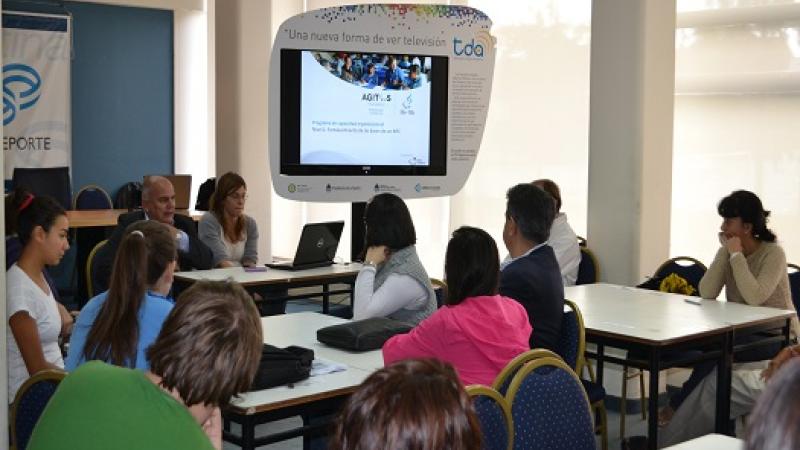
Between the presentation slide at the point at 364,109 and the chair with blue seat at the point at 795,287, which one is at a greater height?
the presentation slide at the point at 364,109

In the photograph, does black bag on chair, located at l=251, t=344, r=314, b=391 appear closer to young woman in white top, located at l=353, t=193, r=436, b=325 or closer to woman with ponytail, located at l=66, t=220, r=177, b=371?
woman with ponytail, located at l=66, t=220, r=177, b=371

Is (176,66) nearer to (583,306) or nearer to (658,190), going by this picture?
(658,190)

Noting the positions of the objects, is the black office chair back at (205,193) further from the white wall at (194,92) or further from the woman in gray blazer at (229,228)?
the white wall at (194,92)

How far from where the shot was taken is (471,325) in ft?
10.9

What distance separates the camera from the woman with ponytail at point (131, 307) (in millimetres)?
3113

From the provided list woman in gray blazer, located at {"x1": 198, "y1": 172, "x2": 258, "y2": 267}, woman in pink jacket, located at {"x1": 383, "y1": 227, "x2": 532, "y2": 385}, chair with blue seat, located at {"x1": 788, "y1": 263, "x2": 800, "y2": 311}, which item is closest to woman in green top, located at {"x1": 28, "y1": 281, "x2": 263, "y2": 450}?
woman in pink jacket, located at {"x1": 383, "y1": 227, "x2": 532, "y2": 385}

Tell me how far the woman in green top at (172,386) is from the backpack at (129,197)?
7757 mm

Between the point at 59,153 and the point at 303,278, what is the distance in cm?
469

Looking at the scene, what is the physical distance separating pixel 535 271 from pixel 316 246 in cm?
252

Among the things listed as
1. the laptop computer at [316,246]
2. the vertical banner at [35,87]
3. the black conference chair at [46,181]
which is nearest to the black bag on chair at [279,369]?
the laptop computer at [316,246]

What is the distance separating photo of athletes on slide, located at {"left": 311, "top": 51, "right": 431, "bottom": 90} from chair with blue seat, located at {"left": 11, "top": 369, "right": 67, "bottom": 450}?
4007 mm

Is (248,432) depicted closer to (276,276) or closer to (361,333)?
(361,333)

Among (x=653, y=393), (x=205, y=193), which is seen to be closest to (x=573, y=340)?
(x=653, y=393)

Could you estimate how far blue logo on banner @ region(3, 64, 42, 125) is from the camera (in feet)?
31.0
